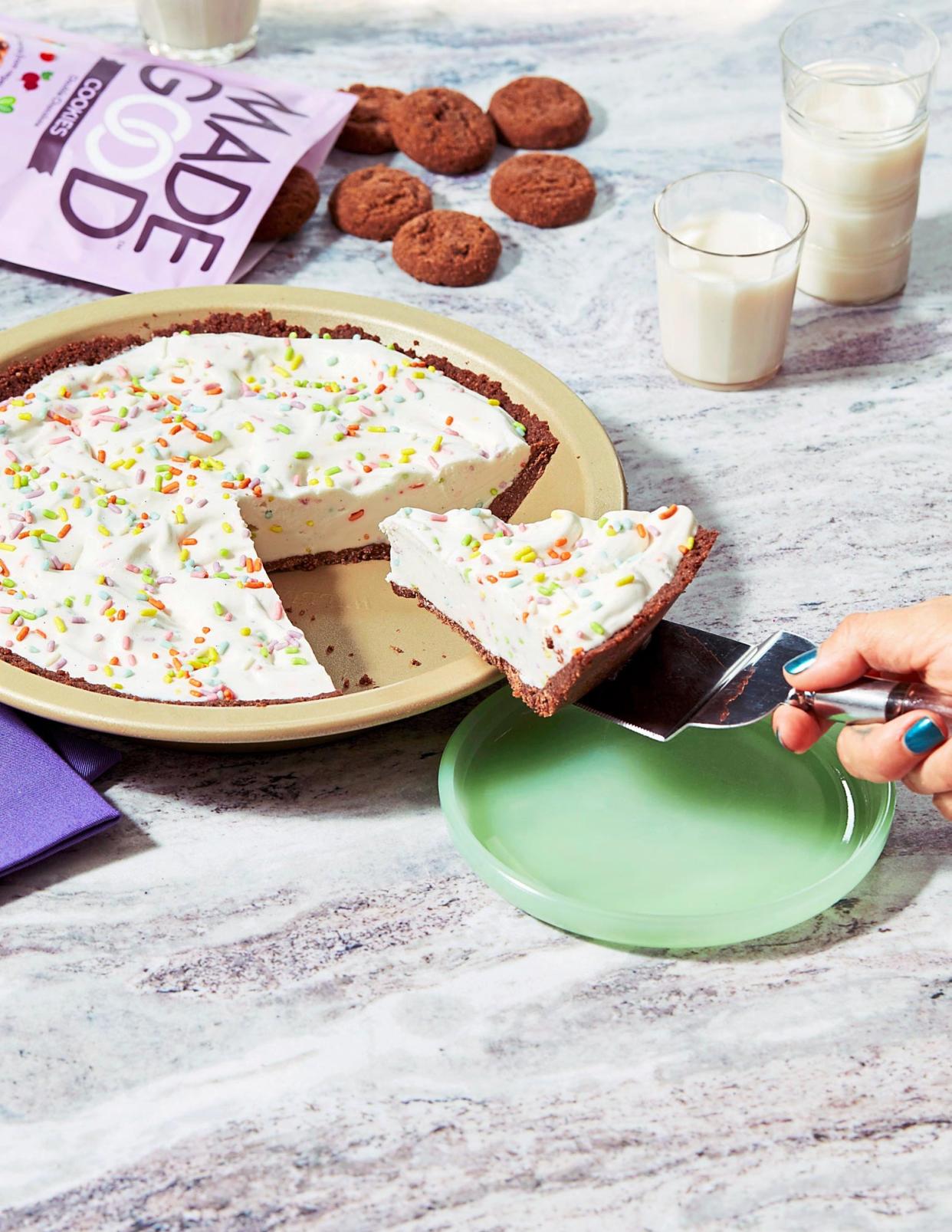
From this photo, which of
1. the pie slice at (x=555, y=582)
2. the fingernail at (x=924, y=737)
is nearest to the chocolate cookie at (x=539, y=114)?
the pie slice at (x=555, y=582)

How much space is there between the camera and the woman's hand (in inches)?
67.4

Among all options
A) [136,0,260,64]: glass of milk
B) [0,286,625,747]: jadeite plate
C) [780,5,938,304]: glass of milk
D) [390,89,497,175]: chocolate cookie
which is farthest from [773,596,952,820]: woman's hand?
[136,0,260,64]: glass of milk

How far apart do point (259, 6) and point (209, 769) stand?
281 cm

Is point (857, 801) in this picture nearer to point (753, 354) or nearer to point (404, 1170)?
point (404, 1170)

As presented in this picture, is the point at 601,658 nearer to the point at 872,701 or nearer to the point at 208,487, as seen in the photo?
the point at 872,701

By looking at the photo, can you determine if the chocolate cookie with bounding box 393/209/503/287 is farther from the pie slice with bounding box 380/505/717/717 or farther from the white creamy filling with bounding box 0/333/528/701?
the pie slice with bounding box 380/505/717/717

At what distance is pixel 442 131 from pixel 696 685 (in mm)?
2045

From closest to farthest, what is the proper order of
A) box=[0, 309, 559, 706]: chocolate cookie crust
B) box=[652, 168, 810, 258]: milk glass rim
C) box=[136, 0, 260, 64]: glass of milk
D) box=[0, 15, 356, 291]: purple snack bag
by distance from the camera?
box=[0, 309, 559, 706]: chocolate cookie crust → box=[652, 168, 810, 258]: milk glass rim → box=[0, 15, 356, 291]: purple snack bag → box=[136, 0, 260, 64]: glass of milk

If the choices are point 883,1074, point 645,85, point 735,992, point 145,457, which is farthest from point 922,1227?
point 645,85

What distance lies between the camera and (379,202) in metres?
3.29

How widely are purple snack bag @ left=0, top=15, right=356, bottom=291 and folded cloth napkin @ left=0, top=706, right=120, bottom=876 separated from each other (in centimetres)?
129

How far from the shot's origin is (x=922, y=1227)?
5.12 feet

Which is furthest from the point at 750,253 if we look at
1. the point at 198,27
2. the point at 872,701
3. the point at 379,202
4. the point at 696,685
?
the point at 198,27

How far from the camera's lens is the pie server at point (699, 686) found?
1905mm
